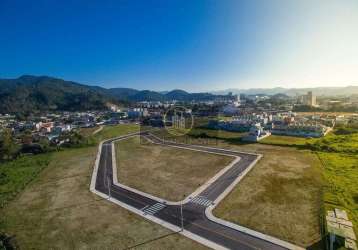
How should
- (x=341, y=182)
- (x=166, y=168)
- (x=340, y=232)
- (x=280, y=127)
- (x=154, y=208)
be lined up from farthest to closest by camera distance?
(x=280, y=127) < (x=166, y=168) < (x=341, y=182) < (x=154, y=208) < (x=340, y=232)

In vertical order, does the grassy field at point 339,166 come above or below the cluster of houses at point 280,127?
below

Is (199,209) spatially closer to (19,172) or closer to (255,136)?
(19,172)

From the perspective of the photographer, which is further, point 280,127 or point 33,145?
point 280,127

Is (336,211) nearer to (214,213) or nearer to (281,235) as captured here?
(281,235)

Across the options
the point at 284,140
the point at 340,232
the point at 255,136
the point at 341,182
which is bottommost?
the point at 341,182

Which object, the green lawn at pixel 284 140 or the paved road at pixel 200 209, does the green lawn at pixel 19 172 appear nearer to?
the paved road at pixel 200 209

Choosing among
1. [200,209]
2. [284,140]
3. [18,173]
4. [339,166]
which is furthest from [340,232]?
[18,173]

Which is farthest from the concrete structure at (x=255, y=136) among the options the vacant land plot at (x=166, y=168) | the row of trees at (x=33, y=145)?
the row of trees at (x=33, y=145)
